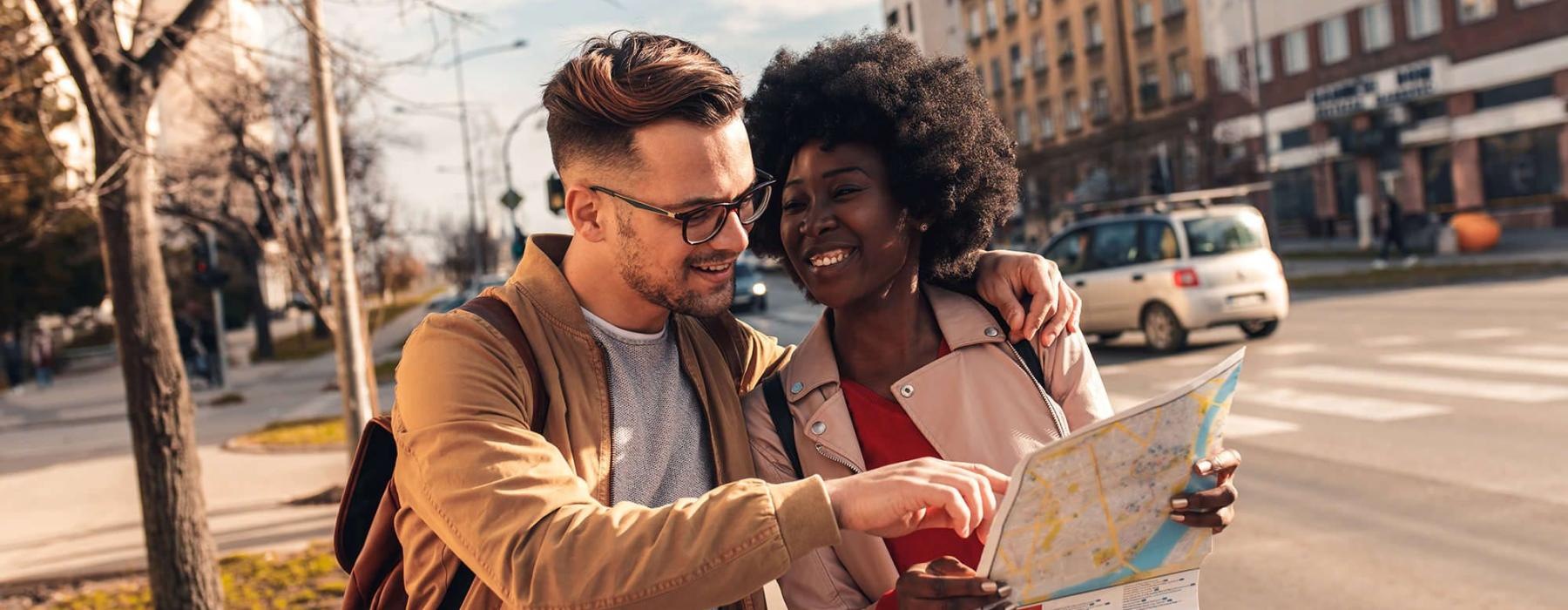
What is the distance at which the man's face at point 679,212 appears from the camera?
6.52 feet

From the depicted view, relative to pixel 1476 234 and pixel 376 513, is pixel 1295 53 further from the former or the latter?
pixel 376 513

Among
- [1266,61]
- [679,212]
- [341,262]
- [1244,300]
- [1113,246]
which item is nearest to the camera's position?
[679,212]

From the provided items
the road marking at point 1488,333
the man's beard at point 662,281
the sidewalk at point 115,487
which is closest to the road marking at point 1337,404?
the road marking at point 1488,333

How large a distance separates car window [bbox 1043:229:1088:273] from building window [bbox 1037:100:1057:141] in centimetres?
3199

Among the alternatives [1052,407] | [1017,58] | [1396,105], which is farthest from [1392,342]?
[1017,58]

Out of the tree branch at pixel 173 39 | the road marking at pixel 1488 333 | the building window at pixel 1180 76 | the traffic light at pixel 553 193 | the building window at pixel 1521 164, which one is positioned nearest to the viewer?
the tree branch at pixel 173 39

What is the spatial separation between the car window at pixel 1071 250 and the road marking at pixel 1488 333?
13.5 feet

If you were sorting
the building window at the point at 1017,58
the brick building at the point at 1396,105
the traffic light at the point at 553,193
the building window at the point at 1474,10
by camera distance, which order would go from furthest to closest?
the building window at the point at 1017,58 → the building window at the point at 1474,10 → the brick building at the point at 1396,105 → the traffic light at the point at 553,193

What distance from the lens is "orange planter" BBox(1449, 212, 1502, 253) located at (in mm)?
27016

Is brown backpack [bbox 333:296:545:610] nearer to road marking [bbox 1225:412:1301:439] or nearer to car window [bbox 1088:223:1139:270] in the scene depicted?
road marking [bbox 1225:412:1301:439]

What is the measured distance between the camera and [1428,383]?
10.5 meters

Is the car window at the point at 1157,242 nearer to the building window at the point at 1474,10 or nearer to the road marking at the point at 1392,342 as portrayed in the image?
the road marking at the point at 1392,342

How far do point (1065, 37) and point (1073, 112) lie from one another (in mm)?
2688

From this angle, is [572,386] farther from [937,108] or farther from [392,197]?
[392,197]
